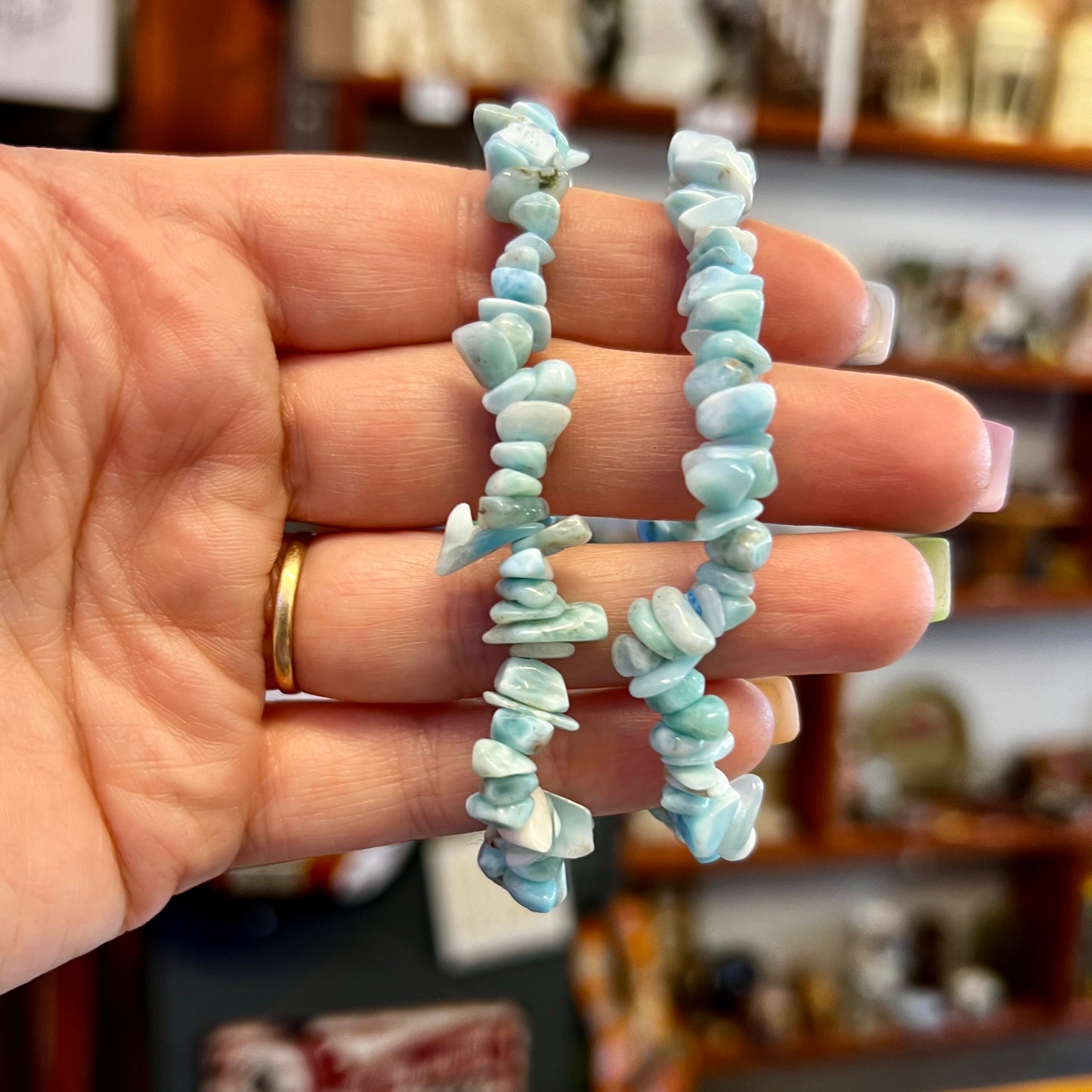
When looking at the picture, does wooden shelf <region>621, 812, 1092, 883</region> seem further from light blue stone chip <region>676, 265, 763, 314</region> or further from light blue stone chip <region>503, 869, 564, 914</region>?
light blue stone chip <region>676, 265, 763, 314</region>

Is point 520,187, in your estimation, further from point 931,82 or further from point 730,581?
point 931,82

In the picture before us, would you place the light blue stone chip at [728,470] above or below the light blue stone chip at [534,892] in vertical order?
above

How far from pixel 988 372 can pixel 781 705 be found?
3.50 ft

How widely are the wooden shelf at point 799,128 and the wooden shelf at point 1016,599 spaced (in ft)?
2.47

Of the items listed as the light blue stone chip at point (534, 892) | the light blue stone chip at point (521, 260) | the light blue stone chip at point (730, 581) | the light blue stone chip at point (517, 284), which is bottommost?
the light blue stone chip at point (534, 892)

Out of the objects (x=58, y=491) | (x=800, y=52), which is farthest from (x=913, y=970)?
(x=58, y=491)

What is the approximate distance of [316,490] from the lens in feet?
2.13

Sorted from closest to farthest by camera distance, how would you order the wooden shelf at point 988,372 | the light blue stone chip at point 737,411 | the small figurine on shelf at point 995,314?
the light blue stone chip at point 737,411 → the wooden shelf at point 988,372 → the small figurine on shelf at point 995,314

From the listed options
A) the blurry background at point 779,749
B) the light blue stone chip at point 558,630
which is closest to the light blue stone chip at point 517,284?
the light blue stone chip at point 558,630

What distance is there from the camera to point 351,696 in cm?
65

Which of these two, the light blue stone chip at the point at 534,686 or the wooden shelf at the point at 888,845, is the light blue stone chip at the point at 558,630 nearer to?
the light blue stone chip at the point at 534,686

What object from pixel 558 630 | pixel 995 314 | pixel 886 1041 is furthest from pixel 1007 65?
pixel 886 1041

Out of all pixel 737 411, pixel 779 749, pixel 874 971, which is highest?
pixel 737 411

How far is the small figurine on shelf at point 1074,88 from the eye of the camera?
1513mm
